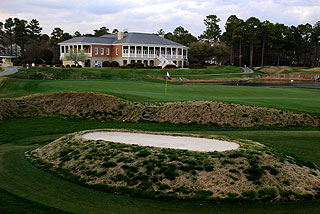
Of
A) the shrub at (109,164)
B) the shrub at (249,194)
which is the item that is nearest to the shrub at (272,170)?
the shrub at (249,194)

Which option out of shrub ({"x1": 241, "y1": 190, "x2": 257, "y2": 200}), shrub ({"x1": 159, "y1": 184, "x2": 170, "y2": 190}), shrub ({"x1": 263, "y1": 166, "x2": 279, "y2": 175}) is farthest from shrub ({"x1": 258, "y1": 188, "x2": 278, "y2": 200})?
shrub ({"x1": 159, "y1": 184, "x2": 170, "y2": 190})

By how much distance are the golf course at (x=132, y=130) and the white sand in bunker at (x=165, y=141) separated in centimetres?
76

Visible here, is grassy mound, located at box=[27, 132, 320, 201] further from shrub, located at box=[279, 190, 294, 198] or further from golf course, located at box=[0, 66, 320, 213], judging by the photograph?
golf course, located at box=[0, 66, 320, 213]

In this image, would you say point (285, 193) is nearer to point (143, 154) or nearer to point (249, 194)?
point (249, 194)

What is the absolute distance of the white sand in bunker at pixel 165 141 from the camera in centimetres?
1336

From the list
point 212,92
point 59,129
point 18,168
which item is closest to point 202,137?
point 18,168

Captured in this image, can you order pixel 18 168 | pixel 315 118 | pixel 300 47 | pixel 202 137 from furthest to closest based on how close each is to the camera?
pixel 300 47 < pixel 315 118 < pixel 202 137 < pixel 18 168

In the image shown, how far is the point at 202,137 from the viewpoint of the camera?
1520 centimetres

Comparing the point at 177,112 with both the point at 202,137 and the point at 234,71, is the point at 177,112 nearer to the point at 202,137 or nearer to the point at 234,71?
the point at 202,137

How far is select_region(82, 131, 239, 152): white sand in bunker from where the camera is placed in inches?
526

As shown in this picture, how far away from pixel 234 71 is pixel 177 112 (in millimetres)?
61211

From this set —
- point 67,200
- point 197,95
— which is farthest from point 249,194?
point 197,95

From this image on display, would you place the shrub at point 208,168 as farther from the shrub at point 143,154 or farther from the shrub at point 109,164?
the shrub at point 109,164

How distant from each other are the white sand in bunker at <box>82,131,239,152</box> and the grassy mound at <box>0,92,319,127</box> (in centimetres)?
718
